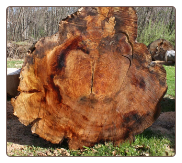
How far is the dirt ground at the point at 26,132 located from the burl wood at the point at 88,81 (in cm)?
39

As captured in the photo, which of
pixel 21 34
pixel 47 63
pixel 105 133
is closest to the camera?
pixel 47 63

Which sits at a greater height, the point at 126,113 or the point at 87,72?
the point at 87,72

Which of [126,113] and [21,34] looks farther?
[21,34]

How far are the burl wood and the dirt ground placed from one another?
394mm

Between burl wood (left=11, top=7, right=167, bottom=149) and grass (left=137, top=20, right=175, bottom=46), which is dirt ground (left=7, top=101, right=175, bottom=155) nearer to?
burl wood (left=11, top=7, right=167, bottom=149)

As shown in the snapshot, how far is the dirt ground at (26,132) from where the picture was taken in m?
2.72

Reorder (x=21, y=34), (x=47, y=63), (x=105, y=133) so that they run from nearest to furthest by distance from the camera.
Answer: (x=47, y=63) → (x=105, y=133) → (x=21, y=34)

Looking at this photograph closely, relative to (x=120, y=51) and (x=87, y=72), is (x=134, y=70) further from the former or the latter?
(x=87, y=72)

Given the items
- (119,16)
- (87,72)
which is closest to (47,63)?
(87,72)

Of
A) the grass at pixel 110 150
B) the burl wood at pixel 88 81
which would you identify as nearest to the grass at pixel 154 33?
the burl wood at pixel 88 81

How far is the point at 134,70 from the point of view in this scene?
100 inches

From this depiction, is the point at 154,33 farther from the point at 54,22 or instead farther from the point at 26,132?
the point at 26,132

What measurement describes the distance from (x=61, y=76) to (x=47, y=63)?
0.66ft

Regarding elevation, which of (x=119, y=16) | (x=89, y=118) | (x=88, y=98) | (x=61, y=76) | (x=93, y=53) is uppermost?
(x=119, y=16)
